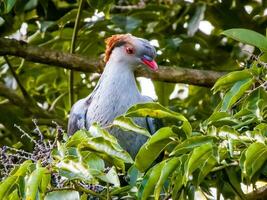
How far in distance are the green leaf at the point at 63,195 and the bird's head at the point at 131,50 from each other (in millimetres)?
1714

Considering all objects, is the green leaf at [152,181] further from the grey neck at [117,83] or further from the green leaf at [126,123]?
the grey neck at [117,83]

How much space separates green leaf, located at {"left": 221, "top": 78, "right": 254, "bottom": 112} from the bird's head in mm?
1310

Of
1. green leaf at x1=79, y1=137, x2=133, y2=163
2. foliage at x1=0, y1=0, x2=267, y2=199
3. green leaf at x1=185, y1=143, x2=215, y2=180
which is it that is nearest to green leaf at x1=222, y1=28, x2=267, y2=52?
foliage at x1=0, y1=0, x2=267, y2=199

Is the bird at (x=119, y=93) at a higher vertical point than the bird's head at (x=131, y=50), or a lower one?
lower

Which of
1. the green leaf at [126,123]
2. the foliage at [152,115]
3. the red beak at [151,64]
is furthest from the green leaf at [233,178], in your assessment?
the red beak at [151,64]

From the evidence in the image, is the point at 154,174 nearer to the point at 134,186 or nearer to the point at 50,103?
the point at 134,186

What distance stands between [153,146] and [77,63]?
1.71 m

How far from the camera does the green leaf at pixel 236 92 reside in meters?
2.59

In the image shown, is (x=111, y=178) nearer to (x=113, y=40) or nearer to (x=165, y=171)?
(x=165, y=171)

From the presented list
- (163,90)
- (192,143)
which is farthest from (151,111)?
(163,90)

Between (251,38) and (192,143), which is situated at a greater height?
(251,38)

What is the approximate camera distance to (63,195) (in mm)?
2281

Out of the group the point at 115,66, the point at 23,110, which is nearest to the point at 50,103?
the point at 23,110

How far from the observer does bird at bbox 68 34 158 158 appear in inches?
152
